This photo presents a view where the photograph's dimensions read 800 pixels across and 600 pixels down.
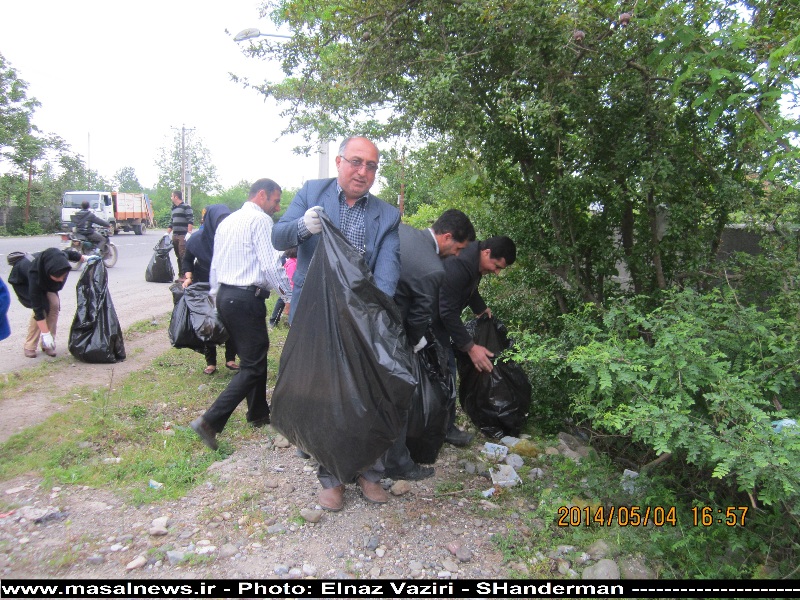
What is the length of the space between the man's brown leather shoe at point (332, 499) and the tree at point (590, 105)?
208 centimetres

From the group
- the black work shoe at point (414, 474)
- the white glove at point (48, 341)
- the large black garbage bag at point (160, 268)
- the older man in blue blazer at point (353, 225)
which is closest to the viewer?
the older man in blue blazer at point (353, 225)

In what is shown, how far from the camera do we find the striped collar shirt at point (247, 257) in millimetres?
3760

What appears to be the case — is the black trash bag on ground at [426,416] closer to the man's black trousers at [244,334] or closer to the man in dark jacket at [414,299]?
the man in dark jacket at [414,299]

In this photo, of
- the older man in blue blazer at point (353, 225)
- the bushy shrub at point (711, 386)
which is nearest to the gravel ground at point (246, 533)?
the older man in blue blazer at point (353, 225)

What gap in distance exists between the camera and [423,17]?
3.78 m

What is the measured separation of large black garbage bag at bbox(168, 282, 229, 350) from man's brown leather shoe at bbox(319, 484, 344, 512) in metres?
2.17

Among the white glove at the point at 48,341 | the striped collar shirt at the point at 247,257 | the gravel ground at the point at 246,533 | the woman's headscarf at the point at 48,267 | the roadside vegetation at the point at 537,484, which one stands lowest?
the gravel ground at the point at 246,533

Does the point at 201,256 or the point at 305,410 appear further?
the point at 201,256

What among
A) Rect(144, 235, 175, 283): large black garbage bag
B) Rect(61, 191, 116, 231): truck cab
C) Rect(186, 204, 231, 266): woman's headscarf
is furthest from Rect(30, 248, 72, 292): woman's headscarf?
Rect(61, 191, 116, 231): truck cab

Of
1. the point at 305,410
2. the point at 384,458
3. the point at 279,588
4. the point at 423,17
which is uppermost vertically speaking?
the point at 423,17

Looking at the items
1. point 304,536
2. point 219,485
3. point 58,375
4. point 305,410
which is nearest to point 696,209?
point 305,410

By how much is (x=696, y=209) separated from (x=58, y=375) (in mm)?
5281

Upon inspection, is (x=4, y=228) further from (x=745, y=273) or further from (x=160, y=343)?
(x=745, y=273)

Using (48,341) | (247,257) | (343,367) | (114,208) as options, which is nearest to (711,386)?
(343,367)
